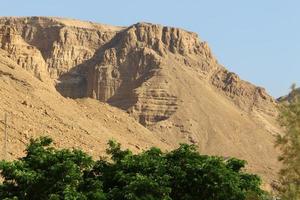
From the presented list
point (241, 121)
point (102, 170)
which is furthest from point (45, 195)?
point (241, 121)

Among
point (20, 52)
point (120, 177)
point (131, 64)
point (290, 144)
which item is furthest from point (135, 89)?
point (290, 144)

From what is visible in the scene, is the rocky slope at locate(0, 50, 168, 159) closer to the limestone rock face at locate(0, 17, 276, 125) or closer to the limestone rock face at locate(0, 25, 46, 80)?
the limestone rock face at locate(0, 25, 46, 80)

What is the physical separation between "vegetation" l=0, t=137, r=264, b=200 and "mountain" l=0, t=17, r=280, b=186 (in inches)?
1183

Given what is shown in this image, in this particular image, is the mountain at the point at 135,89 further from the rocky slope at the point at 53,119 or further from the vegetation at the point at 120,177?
the vegetation at the point at 120,177

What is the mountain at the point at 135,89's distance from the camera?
62781 millimetres

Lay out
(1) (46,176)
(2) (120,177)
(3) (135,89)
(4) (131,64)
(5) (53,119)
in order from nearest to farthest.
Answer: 1. (1) (46,176)
2. (2) (120,177)
3. (5) (53,119)
4. (3) (135,89)
5. (4) (131,64)

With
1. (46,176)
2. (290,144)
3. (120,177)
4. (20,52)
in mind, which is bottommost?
(290,144)

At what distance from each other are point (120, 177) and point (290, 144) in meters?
7.91

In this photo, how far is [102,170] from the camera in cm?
2505

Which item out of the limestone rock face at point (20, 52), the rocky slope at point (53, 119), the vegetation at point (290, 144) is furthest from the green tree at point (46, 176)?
the limestone rock face at point (20, 52)

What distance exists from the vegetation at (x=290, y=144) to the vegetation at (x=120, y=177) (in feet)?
18.7

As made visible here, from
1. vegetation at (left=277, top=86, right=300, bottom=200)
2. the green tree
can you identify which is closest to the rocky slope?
the green tree

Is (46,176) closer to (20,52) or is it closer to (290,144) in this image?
(290,144)

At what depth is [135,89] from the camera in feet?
331
